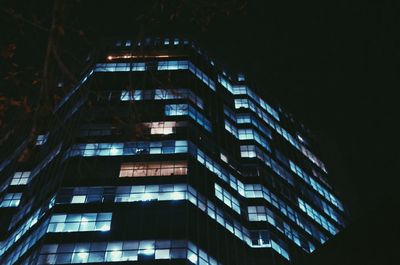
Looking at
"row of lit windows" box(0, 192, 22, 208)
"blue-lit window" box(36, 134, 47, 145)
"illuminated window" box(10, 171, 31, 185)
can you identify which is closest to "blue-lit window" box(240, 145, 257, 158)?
"blue-lit window" box(36, 134, 47, 145)

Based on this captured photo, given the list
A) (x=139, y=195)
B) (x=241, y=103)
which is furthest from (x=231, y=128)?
(x=139, y=195)

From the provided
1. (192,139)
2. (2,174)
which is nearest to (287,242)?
(192,139)

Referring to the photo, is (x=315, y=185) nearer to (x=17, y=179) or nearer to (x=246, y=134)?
(x=246, y=134)

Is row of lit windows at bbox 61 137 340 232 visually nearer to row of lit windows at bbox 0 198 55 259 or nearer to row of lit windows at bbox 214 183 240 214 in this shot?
row of lit windows at bbox 214 183 240 214

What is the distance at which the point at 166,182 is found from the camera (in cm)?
4375

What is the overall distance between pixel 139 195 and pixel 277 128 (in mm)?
31587

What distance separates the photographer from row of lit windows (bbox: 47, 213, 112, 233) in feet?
129

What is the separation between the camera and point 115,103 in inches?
2082

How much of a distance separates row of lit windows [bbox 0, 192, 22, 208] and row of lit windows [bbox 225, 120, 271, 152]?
26.5m

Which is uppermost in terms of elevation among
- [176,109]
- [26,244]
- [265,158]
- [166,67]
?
[166,67]

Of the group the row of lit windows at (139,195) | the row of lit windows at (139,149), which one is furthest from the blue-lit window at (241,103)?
the row of lit windows at (139,195)

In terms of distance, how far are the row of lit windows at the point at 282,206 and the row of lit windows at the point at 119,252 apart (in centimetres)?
1544

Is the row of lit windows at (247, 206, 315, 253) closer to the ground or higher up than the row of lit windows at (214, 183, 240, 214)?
closer to the ground

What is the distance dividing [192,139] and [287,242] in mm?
Answer: 15449
